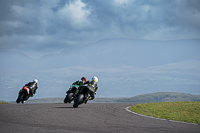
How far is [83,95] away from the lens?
55.7 ft

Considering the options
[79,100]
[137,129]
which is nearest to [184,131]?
[137,129]

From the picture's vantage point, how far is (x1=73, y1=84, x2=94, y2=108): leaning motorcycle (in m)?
16.8

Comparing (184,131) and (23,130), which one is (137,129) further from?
(23,130)

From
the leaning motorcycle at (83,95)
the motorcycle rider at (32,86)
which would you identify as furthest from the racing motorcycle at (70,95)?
the motorcycle rider at (32,86)

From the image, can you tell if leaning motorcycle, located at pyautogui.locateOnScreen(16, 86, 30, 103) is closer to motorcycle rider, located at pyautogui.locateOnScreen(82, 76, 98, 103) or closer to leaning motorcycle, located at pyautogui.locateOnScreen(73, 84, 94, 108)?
motorcycle rider, located at pyautogui.locateOnScreen(82, 76, 98, 103)

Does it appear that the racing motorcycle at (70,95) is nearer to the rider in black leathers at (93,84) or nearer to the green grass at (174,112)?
the rider in black leathers at (93,84)

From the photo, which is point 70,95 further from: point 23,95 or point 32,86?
point 32,86

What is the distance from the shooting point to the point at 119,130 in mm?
8531

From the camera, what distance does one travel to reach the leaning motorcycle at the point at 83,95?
660 inches

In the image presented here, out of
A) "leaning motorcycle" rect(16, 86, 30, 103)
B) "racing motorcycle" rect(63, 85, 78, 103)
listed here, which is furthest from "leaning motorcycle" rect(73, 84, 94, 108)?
"leaning motorcycle" rect(16, 86, 30, 103)

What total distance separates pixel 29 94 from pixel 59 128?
53.6ft

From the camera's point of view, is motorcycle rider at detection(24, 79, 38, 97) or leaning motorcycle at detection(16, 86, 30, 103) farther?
motorcycle rider at detection(24, 79, 38, 97)

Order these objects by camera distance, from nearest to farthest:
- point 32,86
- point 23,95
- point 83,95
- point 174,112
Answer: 1. point 174,112
2. point 83,95
3. point 23,95
4. point 32,86

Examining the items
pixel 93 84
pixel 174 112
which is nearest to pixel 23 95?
pixel 93 84
